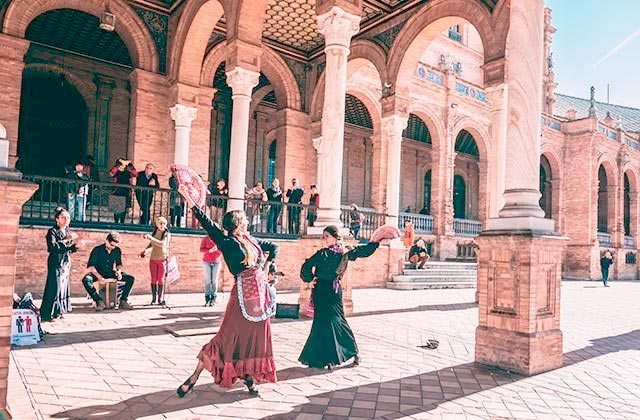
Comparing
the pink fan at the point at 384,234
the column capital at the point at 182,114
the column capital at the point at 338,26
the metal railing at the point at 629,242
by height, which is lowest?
the pink fan at the point at 384,234

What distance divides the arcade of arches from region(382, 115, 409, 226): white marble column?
2.0 inches

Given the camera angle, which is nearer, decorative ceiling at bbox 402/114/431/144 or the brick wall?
the brick wall

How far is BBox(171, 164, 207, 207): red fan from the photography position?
3.73 meters

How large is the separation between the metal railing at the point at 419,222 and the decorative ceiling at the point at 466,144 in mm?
6869

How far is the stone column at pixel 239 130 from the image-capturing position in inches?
400

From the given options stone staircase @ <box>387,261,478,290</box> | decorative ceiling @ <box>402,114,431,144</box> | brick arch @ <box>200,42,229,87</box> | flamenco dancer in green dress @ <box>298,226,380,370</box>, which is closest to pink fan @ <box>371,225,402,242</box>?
flamenco dancer in green dress @ <box>298,226,380,370</box>

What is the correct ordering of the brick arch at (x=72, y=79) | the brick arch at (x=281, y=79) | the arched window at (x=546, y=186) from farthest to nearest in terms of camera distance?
1. the arched window at (x=546, y=186)
2. the brick arch at (x=281, y=79)
3. the brick arch at (x=72, y=79)

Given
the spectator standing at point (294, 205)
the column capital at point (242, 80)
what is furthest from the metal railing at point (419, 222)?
the column capital at point (242, 80)

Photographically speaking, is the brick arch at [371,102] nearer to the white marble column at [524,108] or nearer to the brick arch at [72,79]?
the brick arch at [72,79]

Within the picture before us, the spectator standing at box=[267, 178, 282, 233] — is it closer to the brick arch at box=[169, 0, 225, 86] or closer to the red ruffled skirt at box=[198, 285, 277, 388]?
the brick arch at box=[169, 0, 225, 86]

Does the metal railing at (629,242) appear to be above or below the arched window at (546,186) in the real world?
below

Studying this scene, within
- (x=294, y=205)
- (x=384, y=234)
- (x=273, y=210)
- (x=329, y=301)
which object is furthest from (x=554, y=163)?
(x=329, y=301)

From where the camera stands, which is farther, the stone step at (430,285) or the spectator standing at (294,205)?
the stone step at (430,285)

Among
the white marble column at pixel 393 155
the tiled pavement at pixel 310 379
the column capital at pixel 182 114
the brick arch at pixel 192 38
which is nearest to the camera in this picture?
the tiled pavement at pixel 310 379
